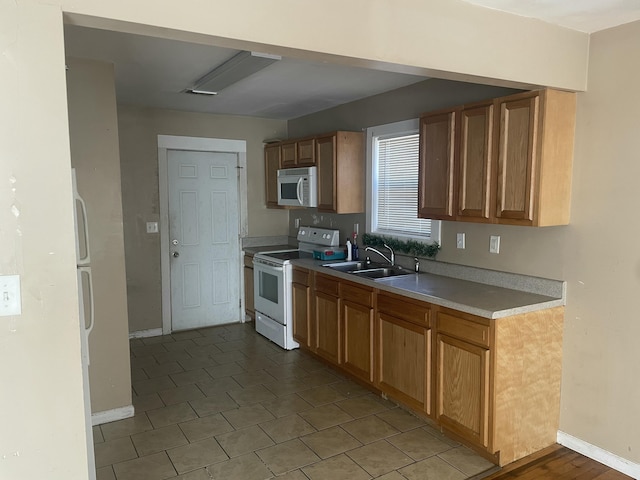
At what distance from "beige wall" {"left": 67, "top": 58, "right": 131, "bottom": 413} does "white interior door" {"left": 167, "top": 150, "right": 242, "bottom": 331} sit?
2.00 meters

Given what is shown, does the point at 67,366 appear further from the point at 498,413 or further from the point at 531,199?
the point at 531,199

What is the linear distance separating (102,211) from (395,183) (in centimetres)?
237

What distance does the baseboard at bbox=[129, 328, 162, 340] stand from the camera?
16.8ft

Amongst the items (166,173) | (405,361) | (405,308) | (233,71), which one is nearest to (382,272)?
(405,308)

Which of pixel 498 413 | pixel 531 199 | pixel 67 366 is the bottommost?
pixel 498 413

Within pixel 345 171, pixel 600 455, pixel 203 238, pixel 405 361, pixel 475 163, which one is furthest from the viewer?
pixel 203 238

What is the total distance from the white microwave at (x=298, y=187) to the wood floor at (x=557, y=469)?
9.62 feet

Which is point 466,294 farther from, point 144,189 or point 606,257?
point 144,189

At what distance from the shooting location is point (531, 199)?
274cm

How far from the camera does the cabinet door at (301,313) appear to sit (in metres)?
4.43

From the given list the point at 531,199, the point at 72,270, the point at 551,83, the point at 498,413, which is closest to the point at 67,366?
the point at 72,270

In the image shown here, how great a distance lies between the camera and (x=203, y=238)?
216 inches

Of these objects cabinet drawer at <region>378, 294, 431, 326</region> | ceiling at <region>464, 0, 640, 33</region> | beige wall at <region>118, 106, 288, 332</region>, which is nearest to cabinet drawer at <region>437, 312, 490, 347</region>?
cabinet drawer at <region>378, 294, 431, 326</region>

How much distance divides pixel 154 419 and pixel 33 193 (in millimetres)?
2310
